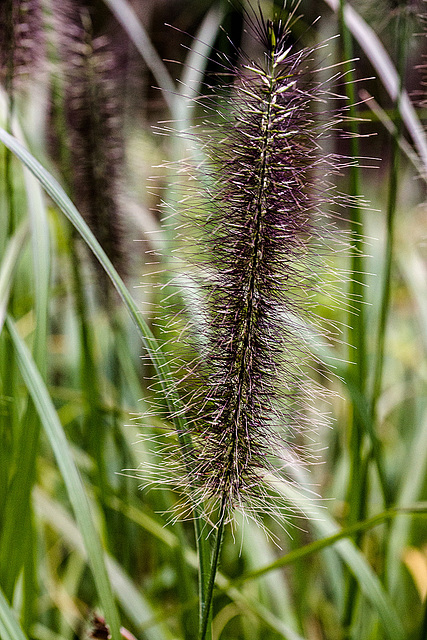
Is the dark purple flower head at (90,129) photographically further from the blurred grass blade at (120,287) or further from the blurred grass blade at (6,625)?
the blurred grass blade at (6,625)

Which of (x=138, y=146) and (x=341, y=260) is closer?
(x=138, y=146)

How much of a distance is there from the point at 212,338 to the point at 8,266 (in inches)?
12.5

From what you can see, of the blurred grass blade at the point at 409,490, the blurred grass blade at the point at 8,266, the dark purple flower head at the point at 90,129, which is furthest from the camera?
the blurred grass blade at the point at 409,490

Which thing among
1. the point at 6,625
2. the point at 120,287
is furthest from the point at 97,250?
the point at 6,625

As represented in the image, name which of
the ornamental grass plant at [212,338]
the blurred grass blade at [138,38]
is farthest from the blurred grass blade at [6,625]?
the blurred grass blade at [138,38]

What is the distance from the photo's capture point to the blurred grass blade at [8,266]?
0.65 m

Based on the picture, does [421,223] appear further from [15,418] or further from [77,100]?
[15,418]

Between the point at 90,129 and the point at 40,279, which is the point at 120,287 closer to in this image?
the point at 40,279

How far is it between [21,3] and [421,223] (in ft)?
5.44

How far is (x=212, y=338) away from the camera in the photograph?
466mm

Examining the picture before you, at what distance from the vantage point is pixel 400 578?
1.24 m

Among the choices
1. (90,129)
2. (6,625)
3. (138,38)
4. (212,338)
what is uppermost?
(138,38)

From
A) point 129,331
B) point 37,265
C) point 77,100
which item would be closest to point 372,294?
point 129,331

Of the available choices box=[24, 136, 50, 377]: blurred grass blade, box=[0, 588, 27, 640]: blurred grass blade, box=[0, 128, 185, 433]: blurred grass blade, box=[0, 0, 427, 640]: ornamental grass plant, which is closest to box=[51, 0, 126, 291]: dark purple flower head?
box=[0, 0, 427, 640]: ornamental grass plant
